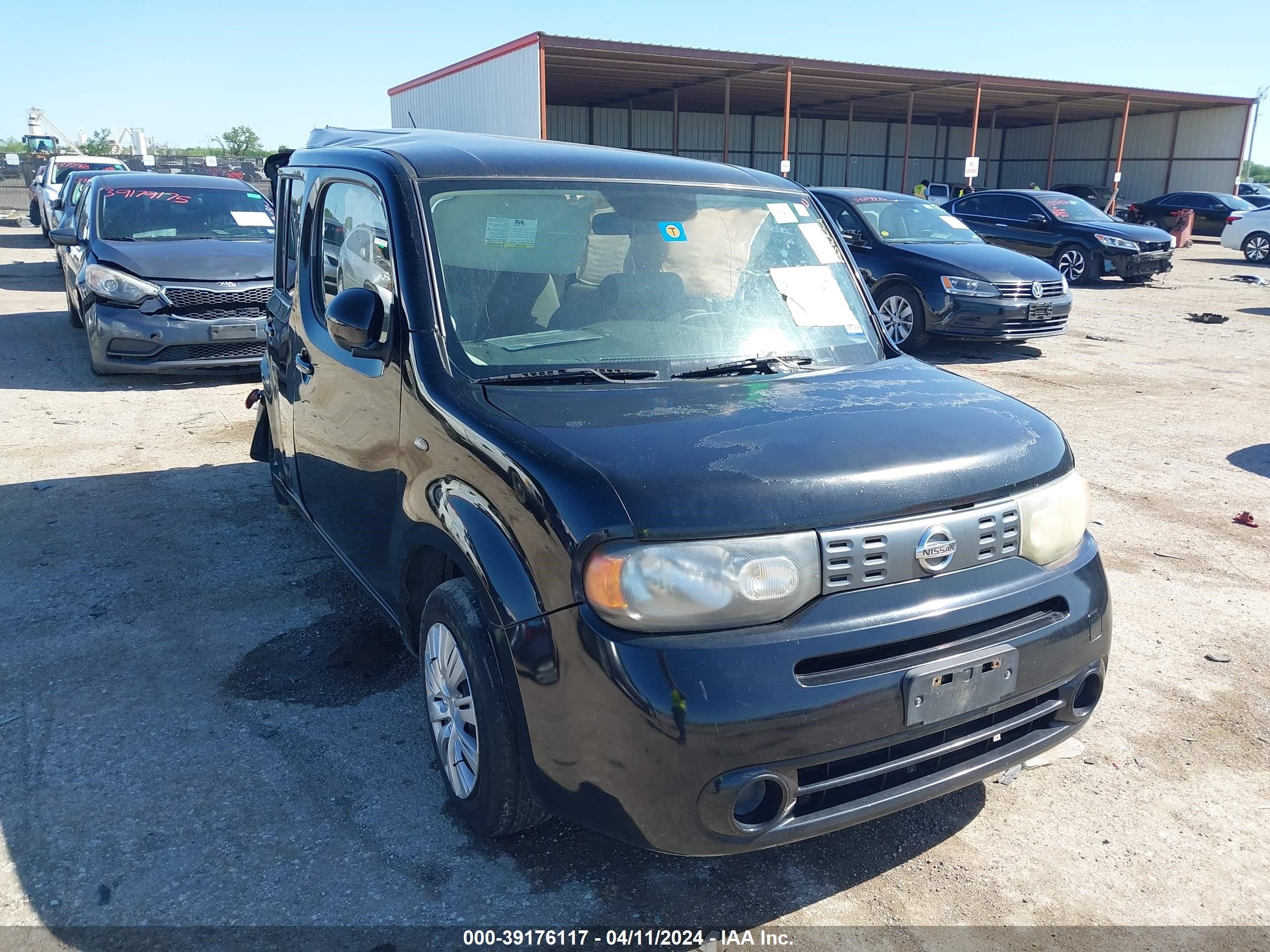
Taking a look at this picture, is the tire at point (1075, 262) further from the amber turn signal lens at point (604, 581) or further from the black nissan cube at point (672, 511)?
the amber turn signal lens at point (604, 581)

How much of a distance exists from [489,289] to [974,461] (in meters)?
1.55

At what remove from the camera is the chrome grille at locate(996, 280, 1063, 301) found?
10391 millimetres

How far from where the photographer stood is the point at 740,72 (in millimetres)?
25938

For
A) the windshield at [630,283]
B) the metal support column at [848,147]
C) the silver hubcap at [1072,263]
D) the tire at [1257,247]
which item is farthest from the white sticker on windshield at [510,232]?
the metal support column at [848,147]

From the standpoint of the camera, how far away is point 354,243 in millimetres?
3568

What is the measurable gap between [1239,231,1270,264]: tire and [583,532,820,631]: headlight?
26435 millimetres

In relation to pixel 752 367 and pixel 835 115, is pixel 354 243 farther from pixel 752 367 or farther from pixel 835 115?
pixel 835 115

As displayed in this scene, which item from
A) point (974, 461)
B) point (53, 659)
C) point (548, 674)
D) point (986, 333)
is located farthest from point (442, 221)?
point (986, 333)

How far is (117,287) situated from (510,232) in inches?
267


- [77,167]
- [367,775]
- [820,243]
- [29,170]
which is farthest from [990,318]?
[29,170]

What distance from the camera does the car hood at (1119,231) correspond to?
17297 millimetres

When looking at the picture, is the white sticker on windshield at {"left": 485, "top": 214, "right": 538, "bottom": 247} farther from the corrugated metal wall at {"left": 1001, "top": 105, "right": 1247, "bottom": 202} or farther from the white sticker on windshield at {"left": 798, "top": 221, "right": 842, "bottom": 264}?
the corrugated metal wall at {"left": 1001, "top": 105, "right": 1247, "bottom": 202}

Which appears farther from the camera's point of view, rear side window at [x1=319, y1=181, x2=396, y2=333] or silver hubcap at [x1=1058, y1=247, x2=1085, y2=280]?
silver hubcap at [x1=1058, y1=247, x2=1085, y2=280]

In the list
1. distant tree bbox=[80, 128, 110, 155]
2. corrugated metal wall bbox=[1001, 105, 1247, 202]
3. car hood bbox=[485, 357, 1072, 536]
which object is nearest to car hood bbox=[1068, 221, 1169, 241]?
car hood bbox=[485, 357, 1072, 536]
